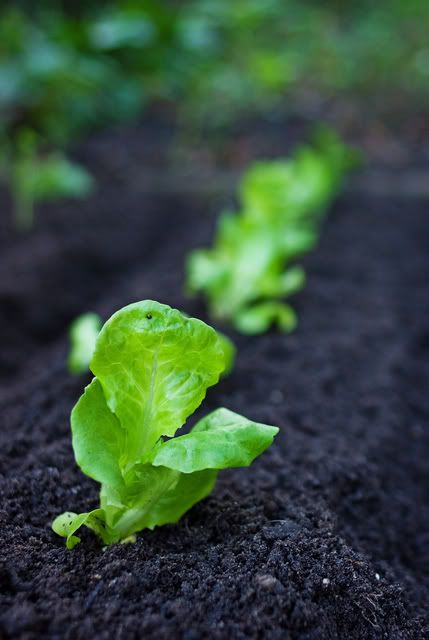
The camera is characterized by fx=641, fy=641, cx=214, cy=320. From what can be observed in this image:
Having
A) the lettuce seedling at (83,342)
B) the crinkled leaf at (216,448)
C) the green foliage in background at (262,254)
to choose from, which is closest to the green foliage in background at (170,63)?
the green foliage in background at (262,254)

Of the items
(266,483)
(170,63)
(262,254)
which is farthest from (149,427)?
(170,63)

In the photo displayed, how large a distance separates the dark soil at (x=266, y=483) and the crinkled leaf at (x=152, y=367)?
22cm

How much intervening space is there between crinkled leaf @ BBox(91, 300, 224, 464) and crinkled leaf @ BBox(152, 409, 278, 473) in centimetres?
8

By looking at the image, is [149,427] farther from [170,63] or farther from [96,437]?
[170,63]

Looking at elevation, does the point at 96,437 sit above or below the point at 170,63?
above

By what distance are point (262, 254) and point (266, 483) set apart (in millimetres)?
1182

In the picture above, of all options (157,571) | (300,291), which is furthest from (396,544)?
(300,291)

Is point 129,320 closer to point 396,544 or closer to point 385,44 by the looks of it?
point 396,544

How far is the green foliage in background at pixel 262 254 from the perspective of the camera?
2.30 metres

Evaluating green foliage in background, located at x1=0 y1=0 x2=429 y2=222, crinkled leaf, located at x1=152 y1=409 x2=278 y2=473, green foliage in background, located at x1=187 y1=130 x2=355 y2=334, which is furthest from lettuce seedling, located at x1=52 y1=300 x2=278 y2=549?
green foliage in background, located at x1=0 y1=0 x2=429 y2=222

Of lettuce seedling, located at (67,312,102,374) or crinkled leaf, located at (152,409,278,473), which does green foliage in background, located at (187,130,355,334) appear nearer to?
lettuce seedling, located at (67,312,102,374)

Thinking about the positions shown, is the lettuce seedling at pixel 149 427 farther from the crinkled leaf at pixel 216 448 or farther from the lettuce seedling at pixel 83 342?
the lettuce seedling at pixel 83 342

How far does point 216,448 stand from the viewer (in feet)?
3.46

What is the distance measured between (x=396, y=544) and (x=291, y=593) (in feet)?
1.74
